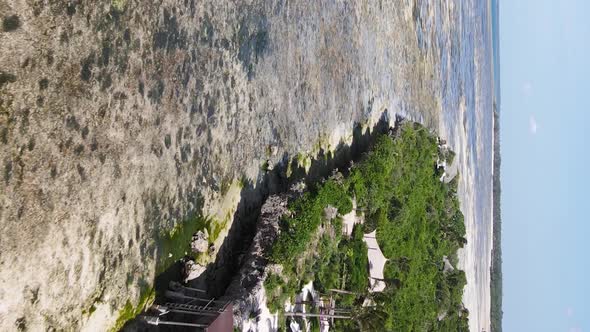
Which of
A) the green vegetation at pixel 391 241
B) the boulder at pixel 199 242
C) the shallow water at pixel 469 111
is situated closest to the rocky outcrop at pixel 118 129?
the boulder at pixel 199 242

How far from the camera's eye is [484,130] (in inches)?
1843

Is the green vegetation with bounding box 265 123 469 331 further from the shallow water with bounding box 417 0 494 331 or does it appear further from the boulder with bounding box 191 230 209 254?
the shallow water with bounding box 417 0 494 331

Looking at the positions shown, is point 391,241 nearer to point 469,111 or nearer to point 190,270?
point 190,270

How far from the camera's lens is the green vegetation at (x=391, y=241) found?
11.4 metres

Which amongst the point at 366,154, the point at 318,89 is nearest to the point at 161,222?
the point at 318,89

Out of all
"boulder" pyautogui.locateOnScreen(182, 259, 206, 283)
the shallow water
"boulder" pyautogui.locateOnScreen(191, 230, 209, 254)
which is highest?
the shallow water

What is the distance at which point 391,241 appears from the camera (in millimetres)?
17031

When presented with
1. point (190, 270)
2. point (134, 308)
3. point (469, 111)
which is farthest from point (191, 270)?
point (469, 111)

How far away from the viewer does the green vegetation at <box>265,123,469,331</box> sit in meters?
11.4

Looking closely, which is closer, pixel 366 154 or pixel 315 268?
pixel 315 268

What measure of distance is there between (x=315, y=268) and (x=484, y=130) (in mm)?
38117

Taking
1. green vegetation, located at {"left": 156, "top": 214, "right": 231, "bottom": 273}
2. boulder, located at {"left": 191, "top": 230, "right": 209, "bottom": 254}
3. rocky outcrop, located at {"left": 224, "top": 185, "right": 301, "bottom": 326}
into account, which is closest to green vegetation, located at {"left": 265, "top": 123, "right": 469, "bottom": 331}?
rocky outcrop, located at {"left": 224, "top": 185, "right": 301, "bottom": 326}

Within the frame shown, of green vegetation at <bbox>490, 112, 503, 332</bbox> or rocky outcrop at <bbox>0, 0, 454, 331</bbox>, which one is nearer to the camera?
rocky outcrop at <bbox>0, 0, 454, 331</bbox>

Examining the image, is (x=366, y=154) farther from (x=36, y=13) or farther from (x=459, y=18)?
(x=459, y=18)
